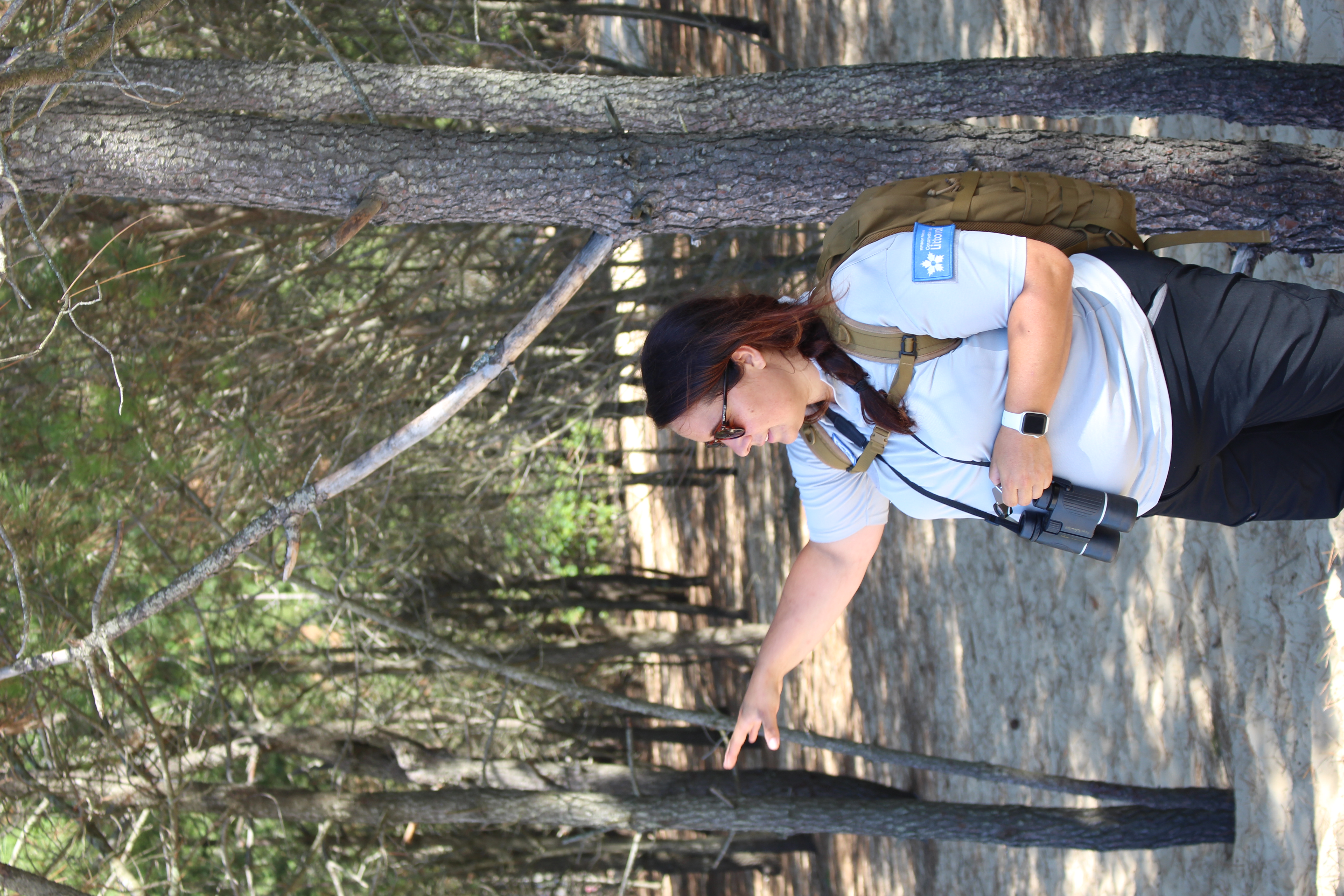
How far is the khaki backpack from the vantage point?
1766 mm

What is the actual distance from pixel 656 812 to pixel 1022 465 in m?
2.96

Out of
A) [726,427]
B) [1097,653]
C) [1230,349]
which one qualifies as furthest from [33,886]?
[1097,653]

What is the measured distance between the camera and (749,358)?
1.81 m

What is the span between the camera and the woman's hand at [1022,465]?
1.67 metres

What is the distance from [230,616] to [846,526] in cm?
421

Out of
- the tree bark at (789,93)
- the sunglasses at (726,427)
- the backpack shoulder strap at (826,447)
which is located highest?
the tree bark at (789,93)

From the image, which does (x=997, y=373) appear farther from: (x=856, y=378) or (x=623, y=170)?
(x=623, y=170)

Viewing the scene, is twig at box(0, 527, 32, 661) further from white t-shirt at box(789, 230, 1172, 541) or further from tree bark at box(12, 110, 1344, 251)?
white t-shirt at box(789, 230, 1172, 541)

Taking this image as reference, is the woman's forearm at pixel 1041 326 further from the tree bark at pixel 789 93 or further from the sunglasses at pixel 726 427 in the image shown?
the tree bark at pixel 789 93

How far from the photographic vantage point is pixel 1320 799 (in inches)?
106

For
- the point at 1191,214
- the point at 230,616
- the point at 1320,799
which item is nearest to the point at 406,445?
the point at 1191,214

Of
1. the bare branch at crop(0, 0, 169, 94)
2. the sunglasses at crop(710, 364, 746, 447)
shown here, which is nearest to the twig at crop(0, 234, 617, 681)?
the sunglasses at crop(710, 364, 746, 447)

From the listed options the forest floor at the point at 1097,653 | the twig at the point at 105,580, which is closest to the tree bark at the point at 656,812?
the forest floor at the point at 1097,653

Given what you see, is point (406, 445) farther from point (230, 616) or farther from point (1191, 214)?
point (230, 616)
